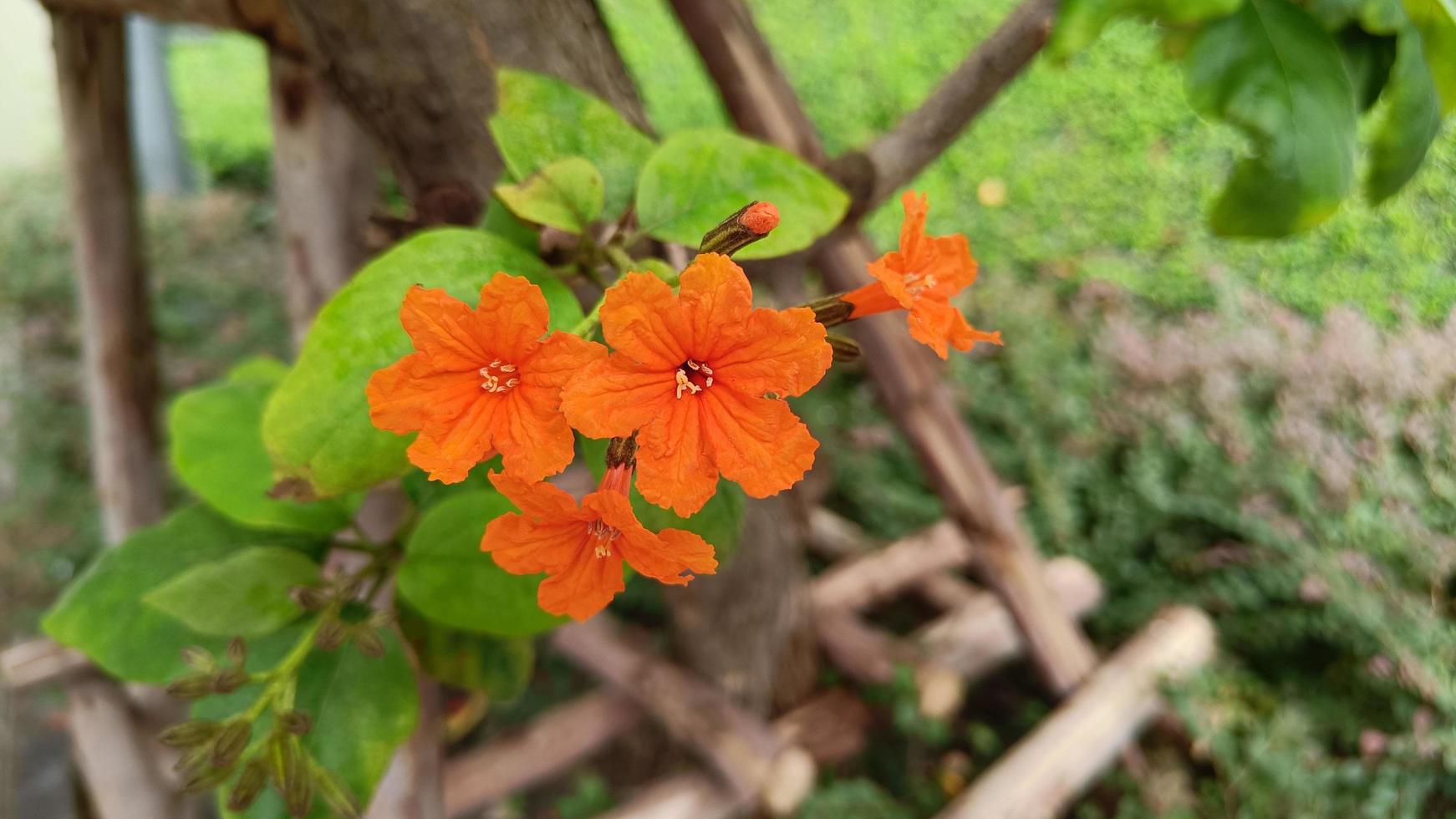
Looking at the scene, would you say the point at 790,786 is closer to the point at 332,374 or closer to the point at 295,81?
the point at 332,374

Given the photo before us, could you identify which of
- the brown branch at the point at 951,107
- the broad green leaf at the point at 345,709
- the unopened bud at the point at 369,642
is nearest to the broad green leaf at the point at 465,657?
the broad green leaf at the point at 345,709

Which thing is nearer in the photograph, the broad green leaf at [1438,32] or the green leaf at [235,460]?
the broad green leaf at [1438,32]

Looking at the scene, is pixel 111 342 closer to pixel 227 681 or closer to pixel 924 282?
pixel 227 681

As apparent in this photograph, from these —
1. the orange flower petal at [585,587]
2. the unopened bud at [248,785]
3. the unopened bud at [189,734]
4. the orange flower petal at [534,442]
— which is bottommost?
the unopened bud at [248,785]

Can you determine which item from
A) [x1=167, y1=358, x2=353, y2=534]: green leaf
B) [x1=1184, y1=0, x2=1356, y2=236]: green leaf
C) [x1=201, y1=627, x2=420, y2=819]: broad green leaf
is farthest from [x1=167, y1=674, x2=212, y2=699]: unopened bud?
[x1=1184, y1=0, x2=1356, y2=236]: green leaf

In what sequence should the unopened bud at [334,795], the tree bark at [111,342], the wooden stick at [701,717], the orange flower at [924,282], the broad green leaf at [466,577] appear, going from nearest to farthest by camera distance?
1. the orange flower at [924,282]
2. the unopened bud at [334,795]
3. the broad green leaf at [466,577]
4. the tree bark at [111,342]
5. the wooden stick at [701,717]

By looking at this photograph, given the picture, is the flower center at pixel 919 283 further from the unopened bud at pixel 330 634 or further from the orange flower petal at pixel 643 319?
the unopened bud at pixel 330 634

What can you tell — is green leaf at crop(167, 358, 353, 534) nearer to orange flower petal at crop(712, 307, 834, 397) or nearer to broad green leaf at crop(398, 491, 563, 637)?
broad green leaf at crop(398, 491, 563, 637)
